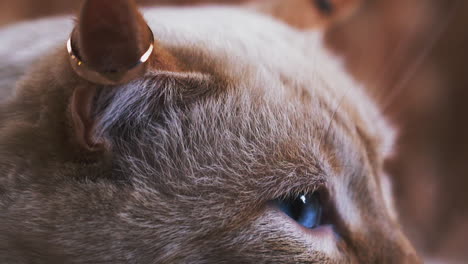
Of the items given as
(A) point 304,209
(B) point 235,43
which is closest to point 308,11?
(B) point 235,43

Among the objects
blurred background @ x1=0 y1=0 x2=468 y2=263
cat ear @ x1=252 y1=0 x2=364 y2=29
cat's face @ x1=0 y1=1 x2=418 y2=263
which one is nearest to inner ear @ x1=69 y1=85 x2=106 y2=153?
cat's face @ x1=0 y1=1 x2=418 y2=263

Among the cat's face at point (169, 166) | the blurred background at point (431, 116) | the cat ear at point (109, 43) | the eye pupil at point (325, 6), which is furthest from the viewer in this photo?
the blurred background at point (431, 116)

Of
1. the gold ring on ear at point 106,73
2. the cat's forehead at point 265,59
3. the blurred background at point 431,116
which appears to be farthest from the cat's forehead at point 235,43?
the blurred background at point 431,116

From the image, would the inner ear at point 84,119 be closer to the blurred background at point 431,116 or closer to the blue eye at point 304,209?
the blue eye at point 304,209

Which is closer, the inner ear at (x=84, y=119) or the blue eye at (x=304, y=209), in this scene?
the inner ear at (x=84, y=119)

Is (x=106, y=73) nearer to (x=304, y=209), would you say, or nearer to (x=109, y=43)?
(x=109, y=43)

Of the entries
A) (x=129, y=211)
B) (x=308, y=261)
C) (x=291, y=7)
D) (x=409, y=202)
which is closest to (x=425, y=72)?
(x=409, y=202)

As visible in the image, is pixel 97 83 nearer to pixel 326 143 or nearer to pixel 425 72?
pixel 326 143

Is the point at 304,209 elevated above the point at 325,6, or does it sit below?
below
